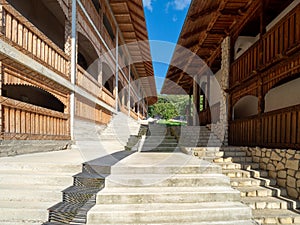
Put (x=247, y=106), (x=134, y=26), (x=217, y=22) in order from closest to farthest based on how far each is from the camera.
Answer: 1. (x=217, y=22)
2. (x=247, y=106)
3. (x=134, y=26)

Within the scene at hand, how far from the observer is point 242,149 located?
21.9 ft

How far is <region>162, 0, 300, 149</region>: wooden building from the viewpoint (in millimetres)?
4955

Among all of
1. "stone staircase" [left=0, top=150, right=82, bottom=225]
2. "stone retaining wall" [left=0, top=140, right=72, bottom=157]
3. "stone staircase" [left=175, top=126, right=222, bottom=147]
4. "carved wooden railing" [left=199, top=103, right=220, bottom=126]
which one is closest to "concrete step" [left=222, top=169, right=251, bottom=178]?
"stone staircase" [left=175, top=126, right=222, bottom=147]

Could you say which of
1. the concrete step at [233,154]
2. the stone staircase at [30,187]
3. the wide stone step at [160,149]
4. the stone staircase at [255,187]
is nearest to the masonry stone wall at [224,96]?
the stone staircase at [255,187]

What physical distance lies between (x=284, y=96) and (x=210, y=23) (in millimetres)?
3289

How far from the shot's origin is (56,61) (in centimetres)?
621

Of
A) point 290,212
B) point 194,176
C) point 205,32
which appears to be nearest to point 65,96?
point 194,176

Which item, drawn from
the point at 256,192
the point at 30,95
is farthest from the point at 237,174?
the point at 30,95

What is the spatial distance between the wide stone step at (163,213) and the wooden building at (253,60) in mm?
2337

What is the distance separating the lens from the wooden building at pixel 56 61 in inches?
179

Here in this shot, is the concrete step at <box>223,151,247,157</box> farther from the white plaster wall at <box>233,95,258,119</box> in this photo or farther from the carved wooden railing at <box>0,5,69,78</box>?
the carved wooden railing at <box>0,5,69,78</box>

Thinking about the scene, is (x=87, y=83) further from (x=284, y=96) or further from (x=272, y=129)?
(x=284, y=96)

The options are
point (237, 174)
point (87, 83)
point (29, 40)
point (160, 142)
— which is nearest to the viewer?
point (29, 40)

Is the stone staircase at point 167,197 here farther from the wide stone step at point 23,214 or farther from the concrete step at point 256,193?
the concrete step at point 256,193
